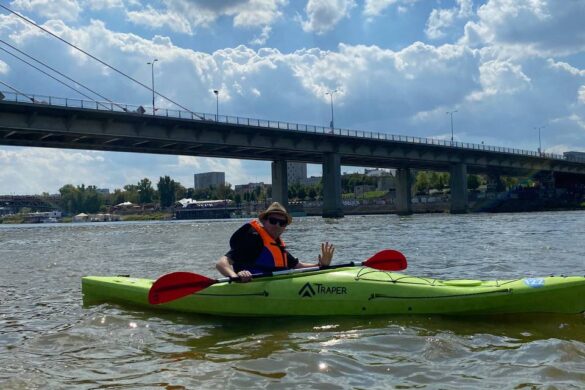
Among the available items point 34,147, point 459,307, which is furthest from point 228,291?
point 34,147

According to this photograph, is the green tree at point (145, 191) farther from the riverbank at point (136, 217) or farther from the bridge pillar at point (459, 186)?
the bridge pillar at point (459, 186)

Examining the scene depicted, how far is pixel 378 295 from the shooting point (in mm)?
7461

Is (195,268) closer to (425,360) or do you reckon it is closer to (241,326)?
(241,326)

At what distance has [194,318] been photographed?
27.2 feet

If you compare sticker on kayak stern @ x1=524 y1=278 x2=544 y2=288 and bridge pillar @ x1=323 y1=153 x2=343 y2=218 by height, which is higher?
bridge pillar @ x1=323 y1=153 x2=343 y2=218

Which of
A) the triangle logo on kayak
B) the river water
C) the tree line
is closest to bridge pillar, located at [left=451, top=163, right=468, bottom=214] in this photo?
the tree line

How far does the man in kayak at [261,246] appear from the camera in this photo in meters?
7.91

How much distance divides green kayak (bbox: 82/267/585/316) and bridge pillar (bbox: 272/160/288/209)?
2255 inches

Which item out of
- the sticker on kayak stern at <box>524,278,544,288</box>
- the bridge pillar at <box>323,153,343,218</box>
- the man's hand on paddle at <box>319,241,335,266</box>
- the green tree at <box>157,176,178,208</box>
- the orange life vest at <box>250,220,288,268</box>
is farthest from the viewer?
the green tree at <box>157,176,178,208</box>

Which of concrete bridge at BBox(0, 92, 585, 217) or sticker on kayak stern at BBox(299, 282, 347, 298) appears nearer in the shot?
sticker on kayak stern at BBox(299, 282, 347, 298)

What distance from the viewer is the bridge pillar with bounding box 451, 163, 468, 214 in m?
75.8

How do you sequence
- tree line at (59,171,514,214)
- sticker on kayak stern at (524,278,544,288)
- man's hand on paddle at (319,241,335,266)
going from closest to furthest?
sticker on kayak stern at (524,278,544,288) < man's hand on paddle at (319,241,335,266) < tree line at (59,171,514,214)

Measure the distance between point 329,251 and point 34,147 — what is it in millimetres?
46217

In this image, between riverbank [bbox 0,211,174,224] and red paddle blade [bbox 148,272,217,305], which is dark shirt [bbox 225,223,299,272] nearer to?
red paddle blade [bbox 148,272,217,305]
